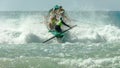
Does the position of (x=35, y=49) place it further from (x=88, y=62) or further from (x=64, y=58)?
(x=88, y=62)

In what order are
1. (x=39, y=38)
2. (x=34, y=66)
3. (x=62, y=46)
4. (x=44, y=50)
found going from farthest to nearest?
(x=39, y=38) → (x=62, y=46) → (x=44, y=50) → (x=34, y=66)

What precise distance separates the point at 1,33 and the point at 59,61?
18961mm

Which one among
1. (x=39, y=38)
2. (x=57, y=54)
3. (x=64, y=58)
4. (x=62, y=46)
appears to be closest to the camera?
(x=64, y=58)

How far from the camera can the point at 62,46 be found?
30984 mm

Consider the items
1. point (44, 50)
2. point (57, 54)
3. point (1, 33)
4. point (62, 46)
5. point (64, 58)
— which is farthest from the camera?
point (1, 33)

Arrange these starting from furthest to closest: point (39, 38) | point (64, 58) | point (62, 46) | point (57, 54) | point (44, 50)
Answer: point (39, 38) < point (62, 46) < point (44, 50) < point (57, 54) < point (64, 58)

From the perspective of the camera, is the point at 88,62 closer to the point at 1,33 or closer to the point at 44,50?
the point at 44,50

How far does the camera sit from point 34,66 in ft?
73.5

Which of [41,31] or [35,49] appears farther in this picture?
[41,31]

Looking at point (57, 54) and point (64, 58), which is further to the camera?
point (57, 54)

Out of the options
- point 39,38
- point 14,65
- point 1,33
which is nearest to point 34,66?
point 14,65

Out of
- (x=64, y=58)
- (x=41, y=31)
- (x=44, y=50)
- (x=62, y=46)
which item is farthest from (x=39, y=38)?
(x=64, y=58)

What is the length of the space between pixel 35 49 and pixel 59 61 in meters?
5.62

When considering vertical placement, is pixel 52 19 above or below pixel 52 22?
above
